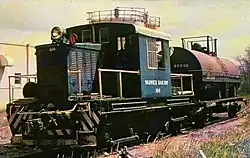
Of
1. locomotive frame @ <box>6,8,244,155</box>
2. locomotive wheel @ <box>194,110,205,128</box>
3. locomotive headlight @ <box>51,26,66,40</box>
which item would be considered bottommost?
locomotive wheel @ <box>194,110,205,128</box>

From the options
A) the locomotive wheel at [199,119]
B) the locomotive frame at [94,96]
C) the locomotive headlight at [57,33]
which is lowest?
the locomotive wheel at [199,119]

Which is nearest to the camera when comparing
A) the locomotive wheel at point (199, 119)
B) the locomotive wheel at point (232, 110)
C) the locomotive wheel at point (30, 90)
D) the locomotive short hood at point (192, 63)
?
the locomotive wheel at point (30, 90)

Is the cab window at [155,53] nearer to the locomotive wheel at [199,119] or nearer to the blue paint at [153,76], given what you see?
the blue paint at [153,76]

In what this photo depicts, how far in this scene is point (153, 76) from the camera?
47.4 feet

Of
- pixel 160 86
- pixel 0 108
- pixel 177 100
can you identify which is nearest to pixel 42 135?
pixel 160 86

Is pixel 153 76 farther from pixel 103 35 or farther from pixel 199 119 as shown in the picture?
pixel 199 119

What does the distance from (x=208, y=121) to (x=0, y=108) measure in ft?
44.2

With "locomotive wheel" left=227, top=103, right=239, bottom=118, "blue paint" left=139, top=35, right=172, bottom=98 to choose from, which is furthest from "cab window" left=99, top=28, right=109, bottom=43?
"locomotive wheel" left=227, top=103, right=239, bottom=118

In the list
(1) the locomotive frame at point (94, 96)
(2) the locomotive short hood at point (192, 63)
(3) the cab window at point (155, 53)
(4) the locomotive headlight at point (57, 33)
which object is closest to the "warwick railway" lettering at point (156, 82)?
(1) the locomotive frame at point (94, 96)

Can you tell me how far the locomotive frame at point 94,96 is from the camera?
11695 mm

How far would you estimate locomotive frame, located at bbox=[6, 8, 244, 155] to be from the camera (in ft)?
38.4

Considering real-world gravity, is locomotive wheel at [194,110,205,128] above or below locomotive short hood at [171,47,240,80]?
below

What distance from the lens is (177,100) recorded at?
647 inches

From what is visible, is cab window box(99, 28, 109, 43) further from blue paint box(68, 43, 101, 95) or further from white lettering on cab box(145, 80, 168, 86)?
white lettering on cab box(145, 80, 168, 86)
